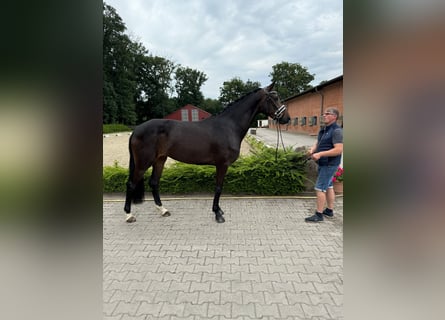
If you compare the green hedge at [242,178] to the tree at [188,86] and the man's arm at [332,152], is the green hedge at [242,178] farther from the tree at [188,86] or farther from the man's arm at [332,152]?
the tree at [188,86]

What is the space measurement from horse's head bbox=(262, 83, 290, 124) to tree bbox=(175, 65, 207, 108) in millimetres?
46347

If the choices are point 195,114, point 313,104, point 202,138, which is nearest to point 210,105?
point 195,114

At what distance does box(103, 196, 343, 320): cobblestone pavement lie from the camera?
2.11 meters

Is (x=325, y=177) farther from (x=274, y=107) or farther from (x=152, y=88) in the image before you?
(x=152, y=88)

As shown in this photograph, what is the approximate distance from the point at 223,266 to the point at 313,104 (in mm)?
21073

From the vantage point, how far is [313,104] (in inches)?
854

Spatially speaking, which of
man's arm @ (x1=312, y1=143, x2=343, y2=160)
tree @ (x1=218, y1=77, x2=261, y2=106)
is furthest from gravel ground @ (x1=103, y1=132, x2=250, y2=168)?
tree @ (x1=218, y1=77, x2=261, y2=106)

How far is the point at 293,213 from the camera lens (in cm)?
446

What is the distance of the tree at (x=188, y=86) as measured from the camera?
164 ft

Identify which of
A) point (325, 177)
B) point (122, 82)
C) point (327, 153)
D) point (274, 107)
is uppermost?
point (122, 82)

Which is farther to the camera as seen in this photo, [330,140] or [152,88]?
[152,88]

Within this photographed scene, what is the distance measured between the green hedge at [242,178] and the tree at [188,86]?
45.1 m
